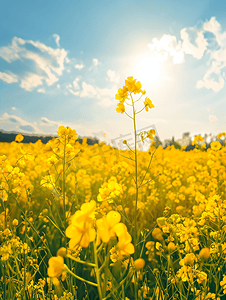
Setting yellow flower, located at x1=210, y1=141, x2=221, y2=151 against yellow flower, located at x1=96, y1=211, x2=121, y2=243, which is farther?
yellow flower, located at x1=210, y1=141, x2=221, y2=151

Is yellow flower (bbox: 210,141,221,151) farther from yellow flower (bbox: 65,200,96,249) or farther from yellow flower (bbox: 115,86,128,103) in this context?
yellow flower (bbox: 65,200,96,249)

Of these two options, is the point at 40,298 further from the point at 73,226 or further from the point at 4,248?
the point at 73,226

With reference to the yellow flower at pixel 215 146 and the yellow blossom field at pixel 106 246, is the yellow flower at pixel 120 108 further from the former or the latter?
the yellow flower at pixel 215 146

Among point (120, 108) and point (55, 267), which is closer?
point (55, 267)

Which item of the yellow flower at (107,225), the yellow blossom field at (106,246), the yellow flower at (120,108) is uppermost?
the yellow flower at (120,108)

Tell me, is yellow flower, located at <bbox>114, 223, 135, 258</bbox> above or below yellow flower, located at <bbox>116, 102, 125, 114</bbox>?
below

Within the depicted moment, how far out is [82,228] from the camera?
57 cm

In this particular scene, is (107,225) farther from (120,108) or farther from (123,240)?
(120,108)

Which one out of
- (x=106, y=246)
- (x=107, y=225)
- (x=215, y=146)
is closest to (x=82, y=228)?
(x=107, y=225)

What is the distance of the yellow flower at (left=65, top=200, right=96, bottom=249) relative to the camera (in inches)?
21.9

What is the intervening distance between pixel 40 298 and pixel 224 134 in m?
4.60

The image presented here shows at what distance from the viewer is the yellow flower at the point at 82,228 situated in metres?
0.56

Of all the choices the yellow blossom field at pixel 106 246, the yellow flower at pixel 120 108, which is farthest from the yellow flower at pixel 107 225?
the yellow flower at pixel 120 108

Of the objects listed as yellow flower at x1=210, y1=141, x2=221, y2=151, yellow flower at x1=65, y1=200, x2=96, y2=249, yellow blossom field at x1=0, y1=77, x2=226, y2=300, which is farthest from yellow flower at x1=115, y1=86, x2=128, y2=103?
yellow flower at x1=210, y1=141, x2=221, y2=151
